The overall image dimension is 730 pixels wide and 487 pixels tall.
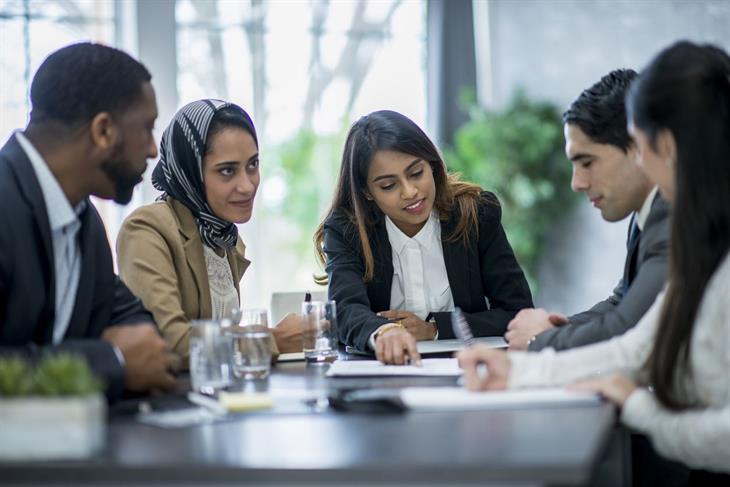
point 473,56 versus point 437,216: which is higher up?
point 473,56

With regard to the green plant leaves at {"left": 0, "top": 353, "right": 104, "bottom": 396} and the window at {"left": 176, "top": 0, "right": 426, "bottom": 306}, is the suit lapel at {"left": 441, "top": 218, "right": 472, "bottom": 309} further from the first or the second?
the window at {"left": 176, "top": 0, "right": 426, "bottom": 306}

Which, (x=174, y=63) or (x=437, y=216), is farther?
(x=174, y=63)

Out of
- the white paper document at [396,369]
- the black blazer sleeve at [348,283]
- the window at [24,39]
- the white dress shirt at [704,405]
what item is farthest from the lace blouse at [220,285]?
the window at [24,39]

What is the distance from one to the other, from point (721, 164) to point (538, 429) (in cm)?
58

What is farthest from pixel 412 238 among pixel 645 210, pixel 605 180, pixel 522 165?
pixel 522 165

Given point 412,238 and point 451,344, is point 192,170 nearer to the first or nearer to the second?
point 412,238

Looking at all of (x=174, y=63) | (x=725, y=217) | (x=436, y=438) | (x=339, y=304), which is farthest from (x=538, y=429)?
(x=174, y=63)

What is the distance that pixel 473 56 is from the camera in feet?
24.8

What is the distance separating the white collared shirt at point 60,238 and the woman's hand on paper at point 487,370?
0.78m

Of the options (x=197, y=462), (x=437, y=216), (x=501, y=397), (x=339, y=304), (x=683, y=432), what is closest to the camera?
(x=197, y=462)

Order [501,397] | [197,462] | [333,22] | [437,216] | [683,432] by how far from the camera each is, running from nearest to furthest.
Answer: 1. [197,462]
2. [683,432]
3. [501,397]
4. [437,216]
5. [333,22]

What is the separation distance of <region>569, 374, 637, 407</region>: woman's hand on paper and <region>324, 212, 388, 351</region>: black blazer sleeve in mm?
958

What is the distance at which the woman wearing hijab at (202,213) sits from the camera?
8.86 ft

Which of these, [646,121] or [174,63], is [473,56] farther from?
[646,121]
